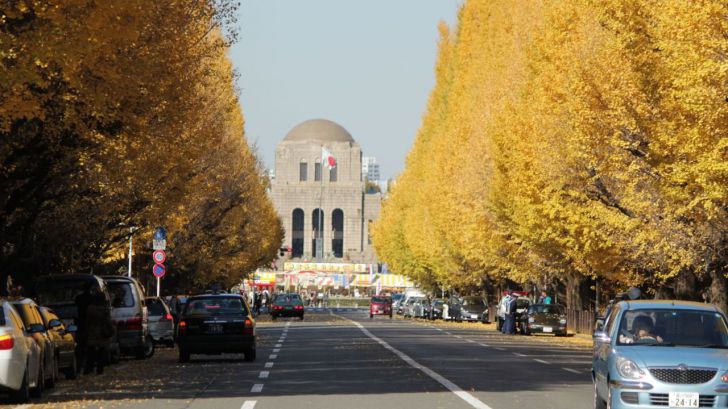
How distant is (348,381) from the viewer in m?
23.5

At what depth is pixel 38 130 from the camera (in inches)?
1083

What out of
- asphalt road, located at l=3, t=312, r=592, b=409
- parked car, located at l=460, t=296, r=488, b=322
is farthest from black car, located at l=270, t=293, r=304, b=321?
asphalt road, located at l=3, t=312, r=592, b=409

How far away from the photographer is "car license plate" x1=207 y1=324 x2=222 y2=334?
30703 mm

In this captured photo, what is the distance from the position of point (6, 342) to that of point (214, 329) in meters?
11.6

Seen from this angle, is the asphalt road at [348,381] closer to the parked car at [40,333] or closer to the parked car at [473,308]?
the parked car at [40,333]

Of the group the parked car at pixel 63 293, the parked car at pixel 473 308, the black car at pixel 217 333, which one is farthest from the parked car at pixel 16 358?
the parked car at pixel 473 308

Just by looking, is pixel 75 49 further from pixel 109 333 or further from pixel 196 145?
pixel 196 145

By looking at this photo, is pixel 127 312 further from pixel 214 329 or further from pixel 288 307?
pixel 288 307

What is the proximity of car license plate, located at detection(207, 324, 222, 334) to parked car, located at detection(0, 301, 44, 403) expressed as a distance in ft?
32.3

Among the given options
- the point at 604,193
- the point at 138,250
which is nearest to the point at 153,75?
the point at 604,193

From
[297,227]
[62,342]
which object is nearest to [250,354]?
[62,342]

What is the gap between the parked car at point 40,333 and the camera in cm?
2133

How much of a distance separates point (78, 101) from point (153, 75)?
9.44ft

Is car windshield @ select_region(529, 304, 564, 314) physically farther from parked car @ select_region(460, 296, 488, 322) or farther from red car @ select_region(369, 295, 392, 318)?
red car @ select_region(369, 295, 392, 318)
